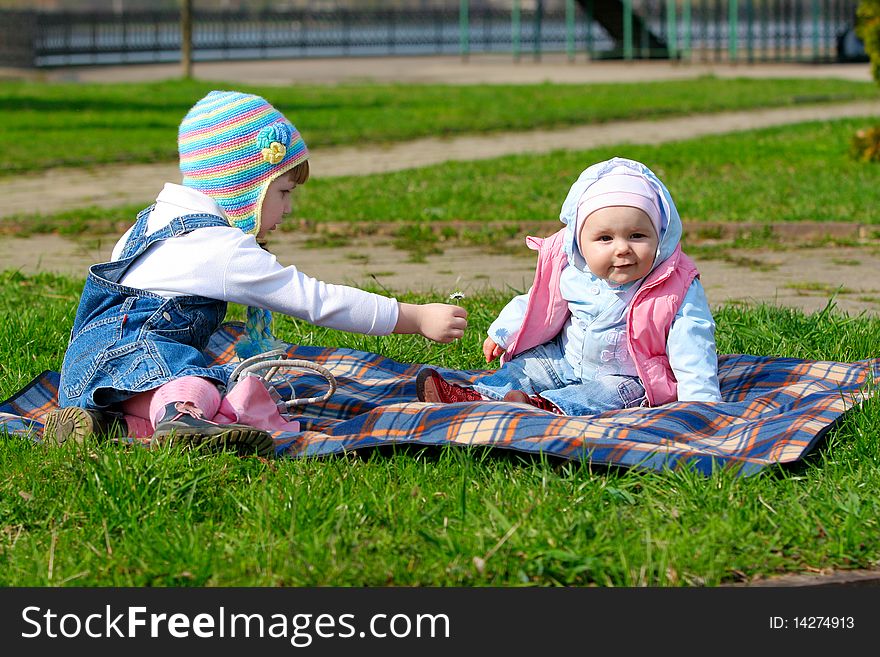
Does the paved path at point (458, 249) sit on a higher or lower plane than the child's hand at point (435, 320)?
lower

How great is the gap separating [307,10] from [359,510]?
47.3 m

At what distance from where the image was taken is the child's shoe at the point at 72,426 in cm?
402

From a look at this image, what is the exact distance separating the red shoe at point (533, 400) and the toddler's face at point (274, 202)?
96 cm

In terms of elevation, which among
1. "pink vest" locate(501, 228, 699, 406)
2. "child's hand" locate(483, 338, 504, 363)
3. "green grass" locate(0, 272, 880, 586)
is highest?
"pink vest" locate(501, 228, 699, 406)

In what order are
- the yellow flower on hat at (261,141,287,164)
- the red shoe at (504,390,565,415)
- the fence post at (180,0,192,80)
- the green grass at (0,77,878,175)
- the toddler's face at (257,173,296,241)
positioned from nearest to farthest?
the yellow flower on hat at (261,141,287,164)
the toddler's face at (257,173,296,241)
the red shoe at (504,390,565,415)
the green grass at (0,77,878,175)
the fence post at (180,0,192,80)

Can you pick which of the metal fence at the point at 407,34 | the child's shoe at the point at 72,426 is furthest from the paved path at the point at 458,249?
the metal fence at the point at 407,34

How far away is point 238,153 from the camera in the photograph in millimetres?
4359

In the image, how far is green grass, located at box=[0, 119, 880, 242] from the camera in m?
9.12

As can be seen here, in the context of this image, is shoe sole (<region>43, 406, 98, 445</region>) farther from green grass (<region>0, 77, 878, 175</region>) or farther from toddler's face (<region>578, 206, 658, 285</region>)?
green grass (<region>0, 77, 878, 175</region>)

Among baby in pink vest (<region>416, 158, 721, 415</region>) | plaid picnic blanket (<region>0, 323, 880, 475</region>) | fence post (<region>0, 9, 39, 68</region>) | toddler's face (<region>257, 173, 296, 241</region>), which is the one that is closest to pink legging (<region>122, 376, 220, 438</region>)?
plaid picnic blanket (<region>0, 323, 880, 475</region>)

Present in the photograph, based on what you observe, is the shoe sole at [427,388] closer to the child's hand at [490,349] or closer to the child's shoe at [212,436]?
the child's hand at [490,349]

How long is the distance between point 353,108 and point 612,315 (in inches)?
651

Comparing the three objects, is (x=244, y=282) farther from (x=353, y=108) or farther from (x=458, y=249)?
(x=353, y=108)

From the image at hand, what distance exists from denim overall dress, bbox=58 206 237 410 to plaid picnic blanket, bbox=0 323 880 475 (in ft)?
0.75
